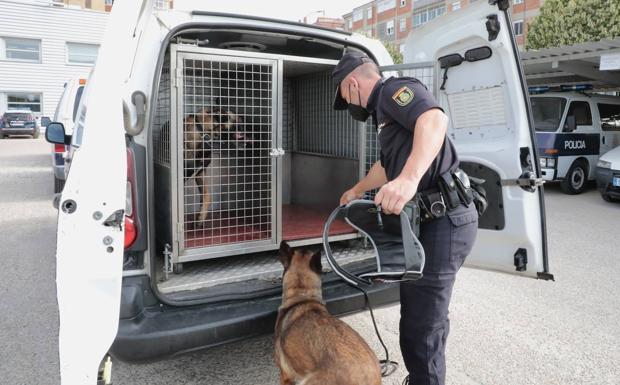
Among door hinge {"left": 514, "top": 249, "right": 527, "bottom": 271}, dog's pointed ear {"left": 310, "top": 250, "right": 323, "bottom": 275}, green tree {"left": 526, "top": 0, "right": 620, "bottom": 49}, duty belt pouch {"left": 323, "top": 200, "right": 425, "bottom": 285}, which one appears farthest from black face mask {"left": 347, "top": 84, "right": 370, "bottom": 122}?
green tree {"left": 526, "top": 0, "right": 620, "bottom": 49}

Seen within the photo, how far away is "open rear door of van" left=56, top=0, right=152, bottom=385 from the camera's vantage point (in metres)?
1.75

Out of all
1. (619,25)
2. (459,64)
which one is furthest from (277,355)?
(619,25)

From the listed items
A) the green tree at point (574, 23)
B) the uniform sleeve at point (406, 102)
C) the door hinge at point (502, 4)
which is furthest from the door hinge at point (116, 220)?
the green tree at point (574, 23)

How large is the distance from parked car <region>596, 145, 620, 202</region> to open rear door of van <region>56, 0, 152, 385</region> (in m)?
9.09

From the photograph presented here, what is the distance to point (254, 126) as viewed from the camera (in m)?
3.52

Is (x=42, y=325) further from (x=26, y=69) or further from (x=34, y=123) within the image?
(x=26, y=69)

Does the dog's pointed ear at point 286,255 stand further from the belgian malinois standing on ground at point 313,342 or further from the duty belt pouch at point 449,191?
the duty belt pouch at point 449,191

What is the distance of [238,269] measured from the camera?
310 centimetres

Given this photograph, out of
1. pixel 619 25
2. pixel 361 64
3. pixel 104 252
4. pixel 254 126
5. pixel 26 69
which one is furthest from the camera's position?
pixel 26 69

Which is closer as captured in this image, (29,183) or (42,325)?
(42,325)

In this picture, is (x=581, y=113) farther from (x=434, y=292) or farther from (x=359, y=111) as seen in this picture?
(x=434, y=292)

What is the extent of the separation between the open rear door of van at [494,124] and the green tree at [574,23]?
55.0 feet

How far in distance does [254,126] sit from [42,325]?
2223 millimetres

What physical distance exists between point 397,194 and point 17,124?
94.4 ft
